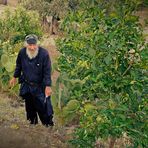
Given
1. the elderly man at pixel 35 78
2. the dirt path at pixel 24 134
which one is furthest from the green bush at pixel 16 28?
the elderly man at pixel 35 78

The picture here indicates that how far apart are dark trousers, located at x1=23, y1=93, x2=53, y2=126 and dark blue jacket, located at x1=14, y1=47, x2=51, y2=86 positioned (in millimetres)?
310

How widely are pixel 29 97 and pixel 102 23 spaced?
2.33m

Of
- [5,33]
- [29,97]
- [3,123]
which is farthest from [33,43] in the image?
[5,33]

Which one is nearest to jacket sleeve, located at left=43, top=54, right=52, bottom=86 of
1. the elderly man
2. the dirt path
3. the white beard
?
the elderly man

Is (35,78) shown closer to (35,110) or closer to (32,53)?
(32,53)

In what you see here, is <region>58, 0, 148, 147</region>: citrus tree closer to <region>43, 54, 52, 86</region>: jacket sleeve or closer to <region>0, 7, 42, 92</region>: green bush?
<region>43, 54, 52, 86</region>: jacket sleeve

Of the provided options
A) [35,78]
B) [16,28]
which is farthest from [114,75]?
[16,28]

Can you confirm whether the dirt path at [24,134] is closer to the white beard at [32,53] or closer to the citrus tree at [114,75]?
the white beard at [32,53]

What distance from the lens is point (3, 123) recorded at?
6273 millimetres

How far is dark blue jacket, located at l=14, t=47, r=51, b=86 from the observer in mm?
5723

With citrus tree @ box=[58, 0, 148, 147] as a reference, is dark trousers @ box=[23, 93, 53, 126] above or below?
below

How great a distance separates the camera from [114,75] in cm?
401

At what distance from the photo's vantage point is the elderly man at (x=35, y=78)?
5711 millimetres

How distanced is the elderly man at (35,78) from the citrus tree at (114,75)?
1.47m
